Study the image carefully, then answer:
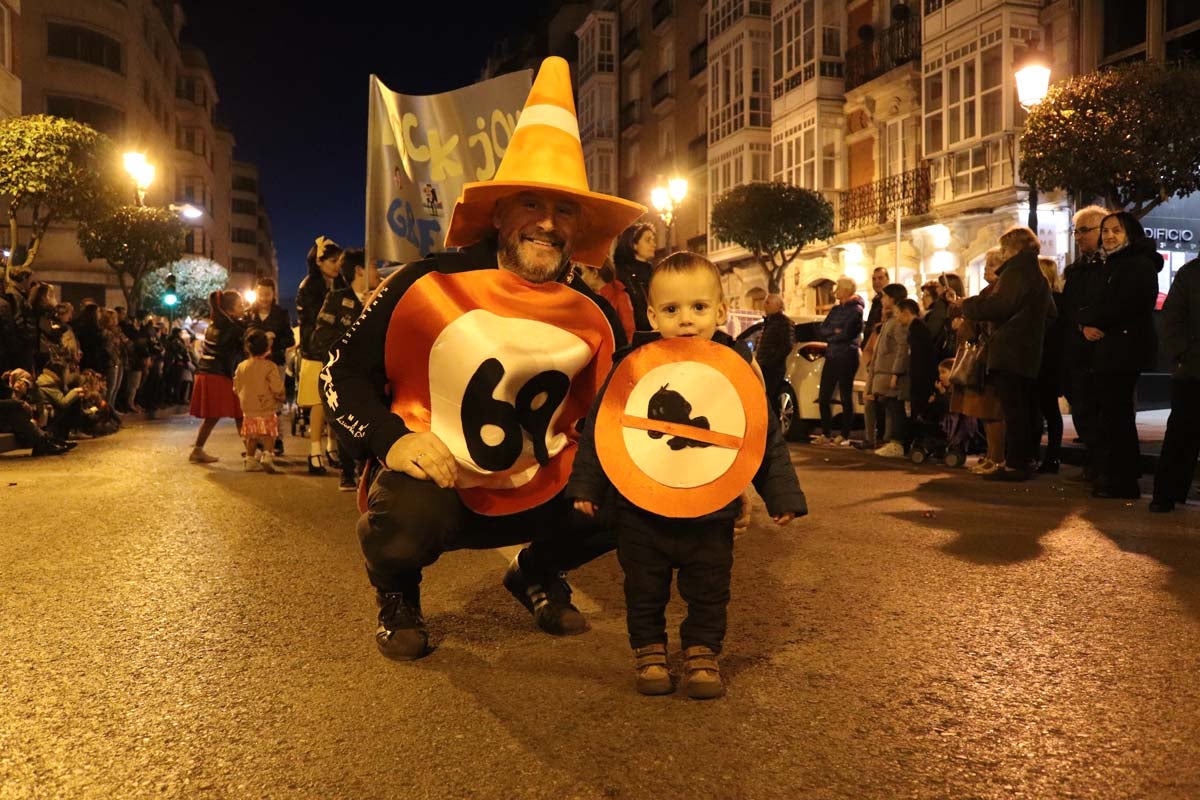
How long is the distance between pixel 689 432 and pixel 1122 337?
17.9 feet

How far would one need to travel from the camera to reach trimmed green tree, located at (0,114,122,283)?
61.2 ft

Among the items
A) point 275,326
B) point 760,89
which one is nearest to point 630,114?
point 760,89

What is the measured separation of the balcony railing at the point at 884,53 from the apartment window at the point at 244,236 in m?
93.7

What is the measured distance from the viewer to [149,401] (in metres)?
19.9

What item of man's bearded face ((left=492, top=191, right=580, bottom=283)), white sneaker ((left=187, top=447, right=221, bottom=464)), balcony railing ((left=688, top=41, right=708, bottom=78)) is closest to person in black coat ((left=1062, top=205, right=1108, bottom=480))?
man's bearded face ((left=492, top=191, right=580, bottom=283))

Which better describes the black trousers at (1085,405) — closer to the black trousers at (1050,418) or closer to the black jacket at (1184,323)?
the black trousers at (1050,418)

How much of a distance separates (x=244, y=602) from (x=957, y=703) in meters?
2.86

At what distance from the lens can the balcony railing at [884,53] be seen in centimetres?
2631

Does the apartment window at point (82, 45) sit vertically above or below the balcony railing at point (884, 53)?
above

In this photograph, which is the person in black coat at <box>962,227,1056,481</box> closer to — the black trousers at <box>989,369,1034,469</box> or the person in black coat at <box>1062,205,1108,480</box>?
the black trousers at <box>989,369,1034,469</box>

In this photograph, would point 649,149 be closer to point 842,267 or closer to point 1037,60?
point 842,267

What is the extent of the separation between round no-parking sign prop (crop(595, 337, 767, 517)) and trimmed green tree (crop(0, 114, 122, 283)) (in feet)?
55.6

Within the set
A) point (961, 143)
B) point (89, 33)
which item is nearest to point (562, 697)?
point (961, 143)

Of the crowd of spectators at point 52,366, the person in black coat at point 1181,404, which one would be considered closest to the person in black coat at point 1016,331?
the person in black coat at point 1181,404
